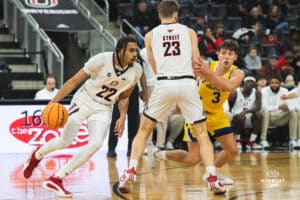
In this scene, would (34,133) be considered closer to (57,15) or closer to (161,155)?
(161,155)

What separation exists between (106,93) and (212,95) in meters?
1.27

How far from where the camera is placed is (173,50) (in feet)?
27.4

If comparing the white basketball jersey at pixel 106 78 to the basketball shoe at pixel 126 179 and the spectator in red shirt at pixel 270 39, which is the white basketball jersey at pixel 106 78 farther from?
the spectator in red shirt at pixel 270 39

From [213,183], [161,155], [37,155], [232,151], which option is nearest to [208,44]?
[161,155]

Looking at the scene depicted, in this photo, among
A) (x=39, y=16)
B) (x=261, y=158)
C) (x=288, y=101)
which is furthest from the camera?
(x=39, y=16)

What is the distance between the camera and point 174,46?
8.35m

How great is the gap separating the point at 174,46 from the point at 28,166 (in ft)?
7.20

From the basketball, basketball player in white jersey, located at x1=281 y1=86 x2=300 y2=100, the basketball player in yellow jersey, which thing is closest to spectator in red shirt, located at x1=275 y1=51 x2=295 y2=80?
basketball player in white jersey, located at x1=281 y1=86 x2=300 y2=100

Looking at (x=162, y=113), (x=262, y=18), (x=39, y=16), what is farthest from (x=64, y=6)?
(x=162, y=113)

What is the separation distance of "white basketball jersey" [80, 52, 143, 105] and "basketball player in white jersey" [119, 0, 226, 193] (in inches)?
14.1

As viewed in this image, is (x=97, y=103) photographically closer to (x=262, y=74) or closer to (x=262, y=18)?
(x=262, y=74)

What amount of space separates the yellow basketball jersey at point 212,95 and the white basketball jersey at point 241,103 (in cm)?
646

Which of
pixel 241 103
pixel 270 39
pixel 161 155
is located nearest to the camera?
pixel 161 155

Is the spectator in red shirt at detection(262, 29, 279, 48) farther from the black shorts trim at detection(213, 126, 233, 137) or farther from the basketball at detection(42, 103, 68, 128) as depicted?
the basketball at detection(42, 103, 68, 128)
